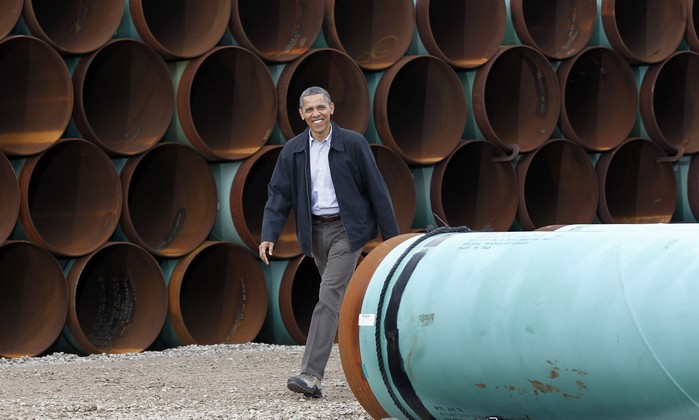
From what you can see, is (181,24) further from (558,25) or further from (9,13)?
(558,25)

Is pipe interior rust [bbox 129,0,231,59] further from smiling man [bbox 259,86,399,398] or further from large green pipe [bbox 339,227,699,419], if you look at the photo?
large green pipe [bbox 339,227,699,419]

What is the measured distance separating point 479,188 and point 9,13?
12.1ft

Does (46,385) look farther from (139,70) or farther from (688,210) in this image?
(688,210)

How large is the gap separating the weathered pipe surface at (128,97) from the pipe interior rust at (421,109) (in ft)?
5.05

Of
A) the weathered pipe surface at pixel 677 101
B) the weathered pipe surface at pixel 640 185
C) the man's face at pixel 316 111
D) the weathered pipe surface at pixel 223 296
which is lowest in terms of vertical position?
the weathered pipe surface at pixel 223 296

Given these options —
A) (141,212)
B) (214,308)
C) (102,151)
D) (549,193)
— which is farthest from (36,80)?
(549,193)

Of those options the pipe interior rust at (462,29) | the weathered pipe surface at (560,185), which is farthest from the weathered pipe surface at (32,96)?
the weathered pipe surface at (560,185)

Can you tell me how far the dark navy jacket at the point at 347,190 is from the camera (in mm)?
5094

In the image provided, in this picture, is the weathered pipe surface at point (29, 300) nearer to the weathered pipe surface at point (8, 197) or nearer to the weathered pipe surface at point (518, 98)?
the weathered pipe surface at point (8, 197)

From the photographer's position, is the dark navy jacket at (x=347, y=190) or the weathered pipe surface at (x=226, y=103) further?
the weathered pipe surface at (x=226, y=103)

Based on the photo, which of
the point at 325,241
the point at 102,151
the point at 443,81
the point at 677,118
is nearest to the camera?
the point at 325,241

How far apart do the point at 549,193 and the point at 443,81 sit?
1.36 m

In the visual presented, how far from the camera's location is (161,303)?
24.4ft

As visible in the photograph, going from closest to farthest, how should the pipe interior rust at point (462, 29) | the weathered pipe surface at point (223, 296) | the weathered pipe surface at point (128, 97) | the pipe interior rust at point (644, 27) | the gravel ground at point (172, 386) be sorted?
1. the gravel ground at point (172, 386)
2. the weathered pipe surface at point (128, 97)
3. the weathered pipe surface at point (223, 296)
4. the pipe interior rust at point (462, 29)
5. the pipe interior rust at point (644, 27)
